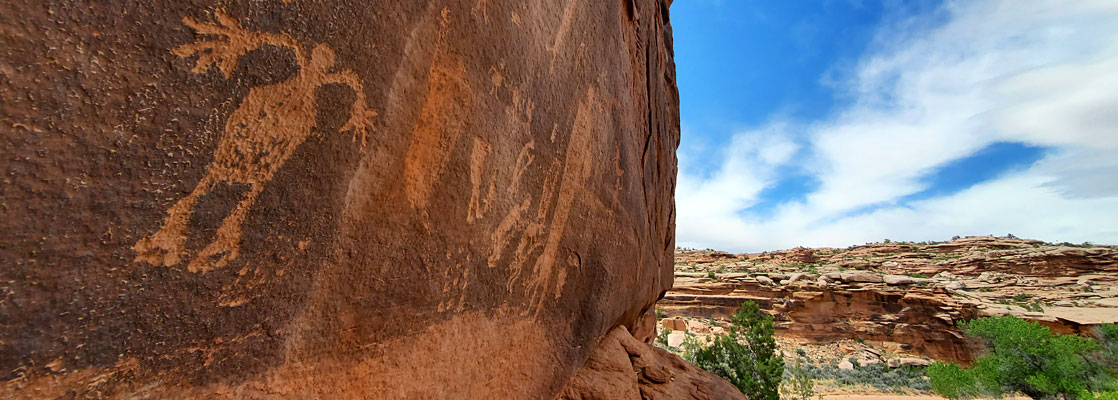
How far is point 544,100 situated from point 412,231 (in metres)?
1.43

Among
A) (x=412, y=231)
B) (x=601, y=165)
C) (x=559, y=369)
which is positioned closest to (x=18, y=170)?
(x=412, y=231)

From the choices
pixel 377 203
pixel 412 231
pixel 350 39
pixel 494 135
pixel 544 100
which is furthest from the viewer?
pixel 544 100

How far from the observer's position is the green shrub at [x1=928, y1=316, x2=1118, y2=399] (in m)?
15.7

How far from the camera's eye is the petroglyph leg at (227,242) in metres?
1.56

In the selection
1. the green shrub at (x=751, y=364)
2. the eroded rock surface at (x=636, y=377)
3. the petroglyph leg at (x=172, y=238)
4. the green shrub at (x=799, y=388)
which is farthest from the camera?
the green shrub at (x=799, y=388)

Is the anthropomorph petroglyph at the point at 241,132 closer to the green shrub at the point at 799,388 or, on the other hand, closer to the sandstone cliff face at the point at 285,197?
the sandstone cliff face at the point at 285,197

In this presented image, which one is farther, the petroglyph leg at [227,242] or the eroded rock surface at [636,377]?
the eroded rock surface at [636,377]

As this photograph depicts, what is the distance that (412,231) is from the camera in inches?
88.4

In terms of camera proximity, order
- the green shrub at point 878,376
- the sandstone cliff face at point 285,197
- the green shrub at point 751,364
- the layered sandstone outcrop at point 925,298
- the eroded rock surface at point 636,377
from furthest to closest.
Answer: the layered sandstone outcrop at point 925,298 → the green shrub at point 878,376 → the green shrub at point 751,364 → the eroded rock surface at point 636,377 → the sandstone cliff face at point 285,197

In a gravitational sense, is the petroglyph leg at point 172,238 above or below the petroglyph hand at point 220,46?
below

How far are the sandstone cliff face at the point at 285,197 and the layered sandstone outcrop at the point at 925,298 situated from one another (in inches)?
1077

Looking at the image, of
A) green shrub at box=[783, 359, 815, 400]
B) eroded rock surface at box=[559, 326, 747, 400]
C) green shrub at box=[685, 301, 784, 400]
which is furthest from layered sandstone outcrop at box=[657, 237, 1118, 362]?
eroded rock surface at box=[559, 326, 747, 400]

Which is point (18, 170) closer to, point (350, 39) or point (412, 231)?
point (350, 39)

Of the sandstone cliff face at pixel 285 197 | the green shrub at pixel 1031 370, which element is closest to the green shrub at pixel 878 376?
the green shrub at pixel 1031 370
